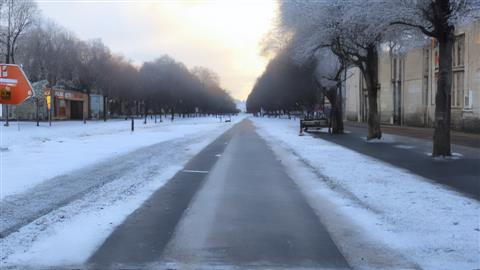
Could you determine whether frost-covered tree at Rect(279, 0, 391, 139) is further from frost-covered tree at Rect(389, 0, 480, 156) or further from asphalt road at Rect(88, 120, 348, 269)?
asphalt road at Rect(88, 120, 348, 269)

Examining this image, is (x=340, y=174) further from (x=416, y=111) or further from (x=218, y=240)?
(x=416, y=111)

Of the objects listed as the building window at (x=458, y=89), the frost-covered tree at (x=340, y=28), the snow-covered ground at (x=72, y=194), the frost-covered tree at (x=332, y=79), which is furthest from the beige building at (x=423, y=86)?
the snow-covered ground at (x=72, y=194)

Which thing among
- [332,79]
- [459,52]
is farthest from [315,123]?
[459,52]

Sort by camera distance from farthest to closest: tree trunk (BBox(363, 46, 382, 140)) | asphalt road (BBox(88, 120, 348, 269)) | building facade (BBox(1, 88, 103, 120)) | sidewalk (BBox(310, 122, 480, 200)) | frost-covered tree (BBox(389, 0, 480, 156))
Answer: building facade (BBox(1, 88, 103, 120)) → tree trunk (BBox(363, 46, 382, 140)) → frost-covered tree (BBox(389, 0, 480, 156)) → sidewalk (BBox(310, 122, 480, 200)) → asphalt road (BBox(88, 120, 348, 269))

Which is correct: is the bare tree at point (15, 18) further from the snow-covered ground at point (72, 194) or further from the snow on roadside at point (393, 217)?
the snow on roadside at point (393, 217)

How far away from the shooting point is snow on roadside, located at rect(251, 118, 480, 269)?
620 cm

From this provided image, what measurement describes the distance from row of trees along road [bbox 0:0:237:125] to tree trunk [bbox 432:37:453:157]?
51.2 m

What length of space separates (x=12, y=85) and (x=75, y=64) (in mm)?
77817

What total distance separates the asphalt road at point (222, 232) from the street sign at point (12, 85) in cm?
262

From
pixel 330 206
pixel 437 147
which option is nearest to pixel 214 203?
pixel 330 206

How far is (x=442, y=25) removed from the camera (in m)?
16.8

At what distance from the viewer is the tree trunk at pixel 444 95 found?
17.3 metres

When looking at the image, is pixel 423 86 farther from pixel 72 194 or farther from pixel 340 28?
pixel 72 194

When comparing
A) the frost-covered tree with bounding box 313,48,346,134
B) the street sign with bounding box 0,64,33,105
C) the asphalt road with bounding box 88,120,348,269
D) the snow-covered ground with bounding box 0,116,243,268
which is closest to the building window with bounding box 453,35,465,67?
the frost-covered tree with bounding box 313,48,346,134
